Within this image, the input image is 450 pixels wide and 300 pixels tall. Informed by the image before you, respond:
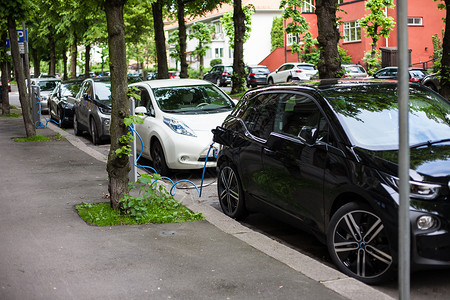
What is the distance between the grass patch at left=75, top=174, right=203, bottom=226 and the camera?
7027 mm

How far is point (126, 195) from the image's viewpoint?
23.8 ft

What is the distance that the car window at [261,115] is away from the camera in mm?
6914

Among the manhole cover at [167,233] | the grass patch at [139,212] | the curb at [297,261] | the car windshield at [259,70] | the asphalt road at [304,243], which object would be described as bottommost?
the asphalt road at [304,243]

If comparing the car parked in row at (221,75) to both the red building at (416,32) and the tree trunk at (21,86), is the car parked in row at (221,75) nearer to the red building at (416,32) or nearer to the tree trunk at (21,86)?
the red building at (416,32)

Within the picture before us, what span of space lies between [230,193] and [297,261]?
2.37 meters

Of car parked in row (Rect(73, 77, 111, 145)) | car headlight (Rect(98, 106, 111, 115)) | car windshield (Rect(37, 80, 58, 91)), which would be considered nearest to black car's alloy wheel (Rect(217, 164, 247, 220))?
car parked in row (Rect(73, 77, 111, 145))

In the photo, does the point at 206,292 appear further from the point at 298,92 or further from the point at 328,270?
the point at 298,92

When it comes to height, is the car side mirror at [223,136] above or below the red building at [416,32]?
below

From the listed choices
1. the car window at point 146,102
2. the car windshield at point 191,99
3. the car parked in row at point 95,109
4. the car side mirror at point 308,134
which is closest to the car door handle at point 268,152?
the car side mirror at point 308,134

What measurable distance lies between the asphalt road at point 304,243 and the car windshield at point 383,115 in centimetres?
118

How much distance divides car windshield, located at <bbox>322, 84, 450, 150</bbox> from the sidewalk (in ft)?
4.20

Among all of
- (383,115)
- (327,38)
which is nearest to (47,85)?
(327,38)

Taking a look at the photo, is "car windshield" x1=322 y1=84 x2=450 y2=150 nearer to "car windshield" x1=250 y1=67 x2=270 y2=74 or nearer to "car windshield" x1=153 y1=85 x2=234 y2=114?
"car windshield" x1=153 y1=85 x2=234 y2=114

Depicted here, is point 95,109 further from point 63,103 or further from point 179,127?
point 179,127
